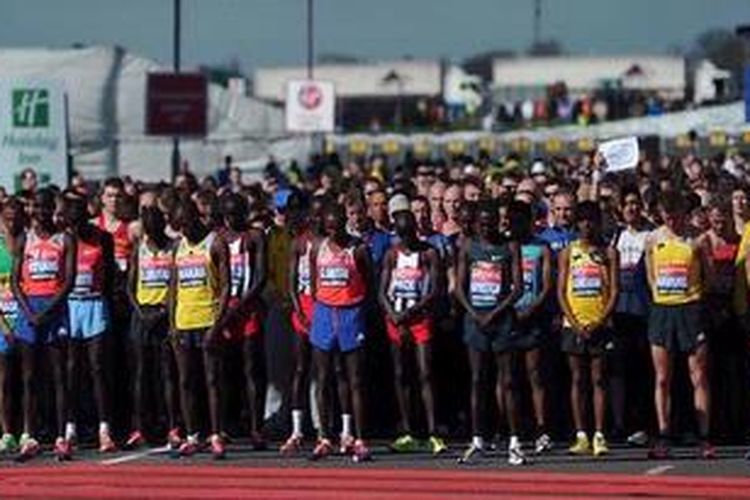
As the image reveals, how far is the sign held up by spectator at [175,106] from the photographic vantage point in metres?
38.3

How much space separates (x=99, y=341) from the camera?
17.9 meters

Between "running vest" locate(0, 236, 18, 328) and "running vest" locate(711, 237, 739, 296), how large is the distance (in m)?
5.54

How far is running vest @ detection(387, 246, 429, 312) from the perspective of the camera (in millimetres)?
17531

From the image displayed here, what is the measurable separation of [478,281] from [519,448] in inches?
51.3

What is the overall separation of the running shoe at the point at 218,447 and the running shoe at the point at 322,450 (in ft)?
2.27

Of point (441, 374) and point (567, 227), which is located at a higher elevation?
point (567, 227)

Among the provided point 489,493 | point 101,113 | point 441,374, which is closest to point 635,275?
point 441,374

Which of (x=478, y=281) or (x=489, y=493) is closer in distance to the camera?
(x=489, y=493)

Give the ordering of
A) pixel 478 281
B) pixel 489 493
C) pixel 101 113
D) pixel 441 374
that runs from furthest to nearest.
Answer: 1. pixel 101 113
2. pixel 441 374
3. pixel 478 281
4. pixel 489 493

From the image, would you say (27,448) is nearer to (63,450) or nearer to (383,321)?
(63,450)

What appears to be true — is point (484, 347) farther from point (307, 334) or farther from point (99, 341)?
point (99, 341)

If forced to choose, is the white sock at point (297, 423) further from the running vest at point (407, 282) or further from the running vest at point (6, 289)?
the running vest at point (6, 289)

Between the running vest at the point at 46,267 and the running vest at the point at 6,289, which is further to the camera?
the running vest at the point at 6,289

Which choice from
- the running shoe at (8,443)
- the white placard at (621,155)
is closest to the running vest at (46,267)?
the running shoe at (8,443)
